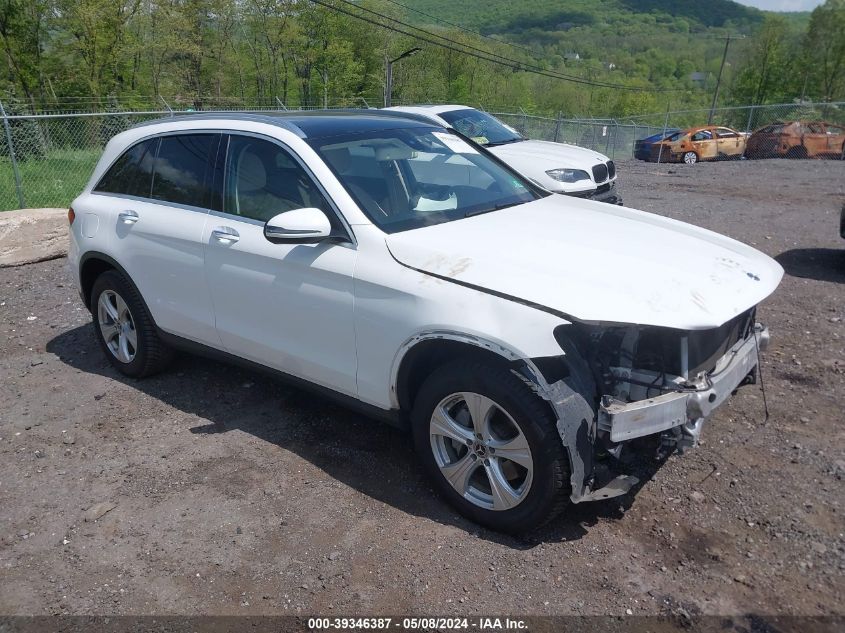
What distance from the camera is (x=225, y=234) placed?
3947 millimetres

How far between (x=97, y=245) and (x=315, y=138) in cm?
203

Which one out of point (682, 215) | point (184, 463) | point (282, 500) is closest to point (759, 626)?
point (282, 500)

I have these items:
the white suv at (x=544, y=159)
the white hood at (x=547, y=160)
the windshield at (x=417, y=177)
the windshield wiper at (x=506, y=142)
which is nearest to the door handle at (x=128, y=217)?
the windshield at (x=417, y=177)

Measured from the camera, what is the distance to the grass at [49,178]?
1191 cm

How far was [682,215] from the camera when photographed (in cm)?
1148

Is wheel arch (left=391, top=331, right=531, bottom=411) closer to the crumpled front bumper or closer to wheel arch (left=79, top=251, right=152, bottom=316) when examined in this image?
the crumpled front bumper

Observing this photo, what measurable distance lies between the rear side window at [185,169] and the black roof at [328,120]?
190 millimetres

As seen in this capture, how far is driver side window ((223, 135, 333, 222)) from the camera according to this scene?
12.1 feet

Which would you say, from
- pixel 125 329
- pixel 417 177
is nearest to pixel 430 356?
pixel 417 177

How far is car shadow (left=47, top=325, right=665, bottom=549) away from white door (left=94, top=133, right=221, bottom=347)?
0.54 metres

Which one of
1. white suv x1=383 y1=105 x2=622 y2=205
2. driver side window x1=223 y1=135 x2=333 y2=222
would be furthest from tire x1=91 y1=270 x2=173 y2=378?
white suv x1=383 y1=105 x2=622 y2=205

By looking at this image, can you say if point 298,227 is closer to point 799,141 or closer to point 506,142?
point 506,142

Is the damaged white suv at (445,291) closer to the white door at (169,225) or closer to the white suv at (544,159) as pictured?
the white door at (169,225)

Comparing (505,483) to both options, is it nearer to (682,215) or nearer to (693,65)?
(682,215)
